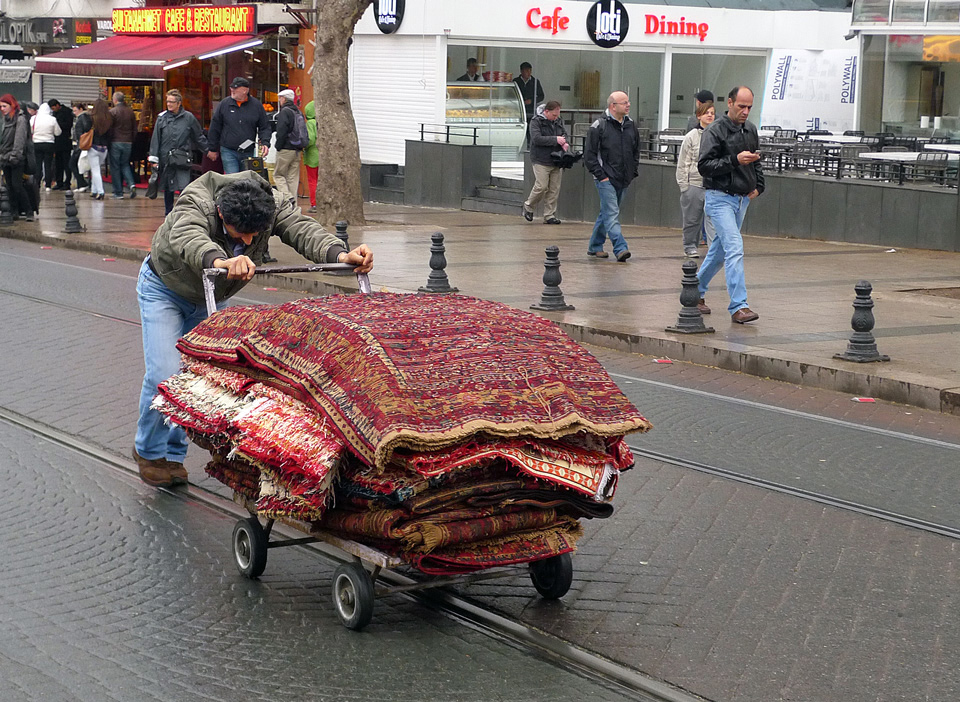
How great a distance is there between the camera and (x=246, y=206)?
5617 millimetres

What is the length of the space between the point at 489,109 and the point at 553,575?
2389cm

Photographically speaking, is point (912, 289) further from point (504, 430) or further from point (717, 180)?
point (504, 430)

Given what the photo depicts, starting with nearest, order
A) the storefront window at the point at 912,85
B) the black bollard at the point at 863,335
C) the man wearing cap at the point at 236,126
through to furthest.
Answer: the black bollard at the point at 863,335 < the man wearing cap at the point at 236,126 < the storefront window at the point at 912,85

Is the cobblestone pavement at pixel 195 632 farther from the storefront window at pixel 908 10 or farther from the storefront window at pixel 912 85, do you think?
the storefront window at pixel 908 10

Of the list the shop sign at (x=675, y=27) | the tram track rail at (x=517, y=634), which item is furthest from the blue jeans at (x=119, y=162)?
the tram track rail at (x=517, y=634)

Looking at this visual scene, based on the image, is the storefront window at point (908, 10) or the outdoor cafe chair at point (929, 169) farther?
the storefront window at point (908, 10)

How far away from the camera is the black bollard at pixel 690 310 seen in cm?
1096

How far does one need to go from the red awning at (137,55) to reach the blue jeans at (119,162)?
1876mm

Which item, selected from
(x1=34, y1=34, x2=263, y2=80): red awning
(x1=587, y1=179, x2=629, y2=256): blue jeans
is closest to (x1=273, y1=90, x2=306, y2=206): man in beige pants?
(x1=587, y1=179, x2=629, y2=256): blue jeans

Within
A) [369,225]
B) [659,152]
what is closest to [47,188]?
[369,225]

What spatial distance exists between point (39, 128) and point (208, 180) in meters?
21.7

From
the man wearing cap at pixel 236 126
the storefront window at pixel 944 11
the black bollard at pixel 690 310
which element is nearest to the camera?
the black bollard at pixel 690 310

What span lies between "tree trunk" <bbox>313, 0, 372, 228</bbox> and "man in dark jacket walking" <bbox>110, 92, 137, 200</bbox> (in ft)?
21.9

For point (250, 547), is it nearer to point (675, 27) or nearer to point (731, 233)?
point (731, 233)
